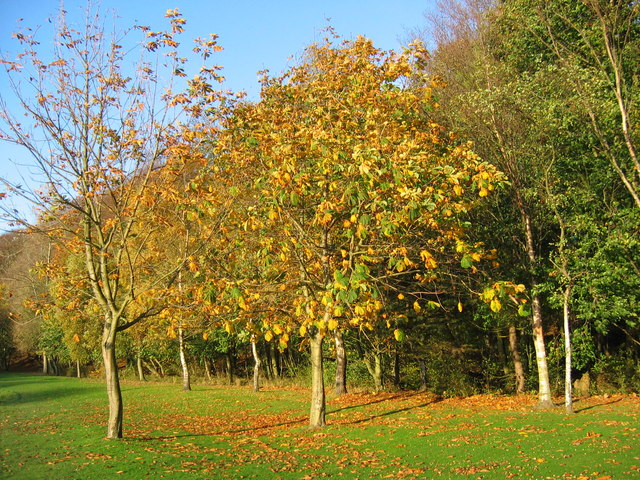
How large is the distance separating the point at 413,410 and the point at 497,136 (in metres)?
10.5

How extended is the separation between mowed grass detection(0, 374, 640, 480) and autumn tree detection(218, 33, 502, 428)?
259 cm

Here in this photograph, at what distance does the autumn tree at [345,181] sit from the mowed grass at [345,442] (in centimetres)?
259

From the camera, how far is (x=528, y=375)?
24.5 metres

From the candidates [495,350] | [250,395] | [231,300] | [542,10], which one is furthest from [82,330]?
[542,10]

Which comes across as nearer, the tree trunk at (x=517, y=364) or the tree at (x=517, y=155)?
the tree at (x=517, y=155)

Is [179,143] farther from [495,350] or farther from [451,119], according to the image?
[495,350]

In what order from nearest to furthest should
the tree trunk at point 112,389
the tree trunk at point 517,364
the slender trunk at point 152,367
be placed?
the tree trunk at point 112,389 < the tree trunk at point 517,364 < the slender trunk at point 152,367

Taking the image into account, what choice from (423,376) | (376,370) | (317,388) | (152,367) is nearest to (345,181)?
(317,388)

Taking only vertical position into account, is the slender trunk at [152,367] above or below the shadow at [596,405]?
above

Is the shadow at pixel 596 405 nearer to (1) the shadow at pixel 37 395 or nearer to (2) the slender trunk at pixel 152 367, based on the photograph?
(1) the shadow at pixel 37 395

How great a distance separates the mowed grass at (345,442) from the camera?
34.2ft

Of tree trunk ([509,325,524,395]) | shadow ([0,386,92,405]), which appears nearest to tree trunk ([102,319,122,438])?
tree trunk ([509,325,524,395])

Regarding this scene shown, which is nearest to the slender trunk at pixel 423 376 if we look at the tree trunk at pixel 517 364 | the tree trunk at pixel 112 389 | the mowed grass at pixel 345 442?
the mowed grass at pixel 345 442

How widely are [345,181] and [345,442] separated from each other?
6.69 meters
